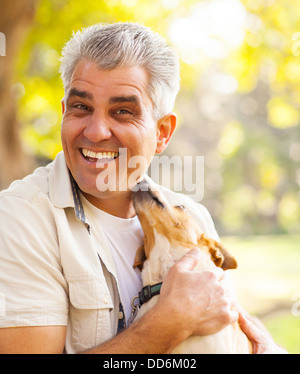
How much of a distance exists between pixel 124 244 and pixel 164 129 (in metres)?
0.71

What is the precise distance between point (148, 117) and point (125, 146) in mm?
228

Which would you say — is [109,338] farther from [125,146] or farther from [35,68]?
[35,68]

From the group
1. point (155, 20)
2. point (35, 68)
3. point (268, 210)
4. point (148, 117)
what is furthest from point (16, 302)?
point (268, 210)

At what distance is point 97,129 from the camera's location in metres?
2.06

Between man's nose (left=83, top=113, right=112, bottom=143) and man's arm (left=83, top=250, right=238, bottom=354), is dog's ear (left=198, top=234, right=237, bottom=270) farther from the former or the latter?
man's nose (left=83, top=113, right=112, bottom=143)

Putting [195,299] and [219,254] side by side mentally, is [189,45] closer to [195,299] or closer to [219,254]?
[219,254]

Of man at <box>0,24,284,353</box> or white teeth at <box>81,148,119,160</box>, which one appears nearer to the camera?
man at <box>0,24,284,353</box>

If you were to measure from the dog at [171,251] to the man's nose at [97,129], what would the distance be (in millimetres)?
424

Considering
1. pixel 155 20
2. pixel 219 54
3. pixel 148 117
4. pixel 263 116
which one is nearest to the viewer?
pixel 148 117

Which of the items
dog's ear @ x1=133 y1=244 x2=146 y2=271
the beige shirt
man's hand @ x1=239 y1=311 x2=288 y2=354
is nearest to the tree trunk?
the beige shirt

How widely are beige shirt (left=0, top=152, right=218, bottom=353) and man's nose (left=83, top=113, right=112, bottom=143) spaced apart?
0.26 meters

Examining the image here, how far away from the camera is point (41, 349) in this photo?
5.69 ft

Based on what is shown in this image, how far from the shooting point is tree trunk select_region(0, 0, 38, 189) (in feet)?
19.9

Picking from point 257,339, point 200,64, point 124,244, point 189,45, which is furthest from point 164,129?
point 200,64
